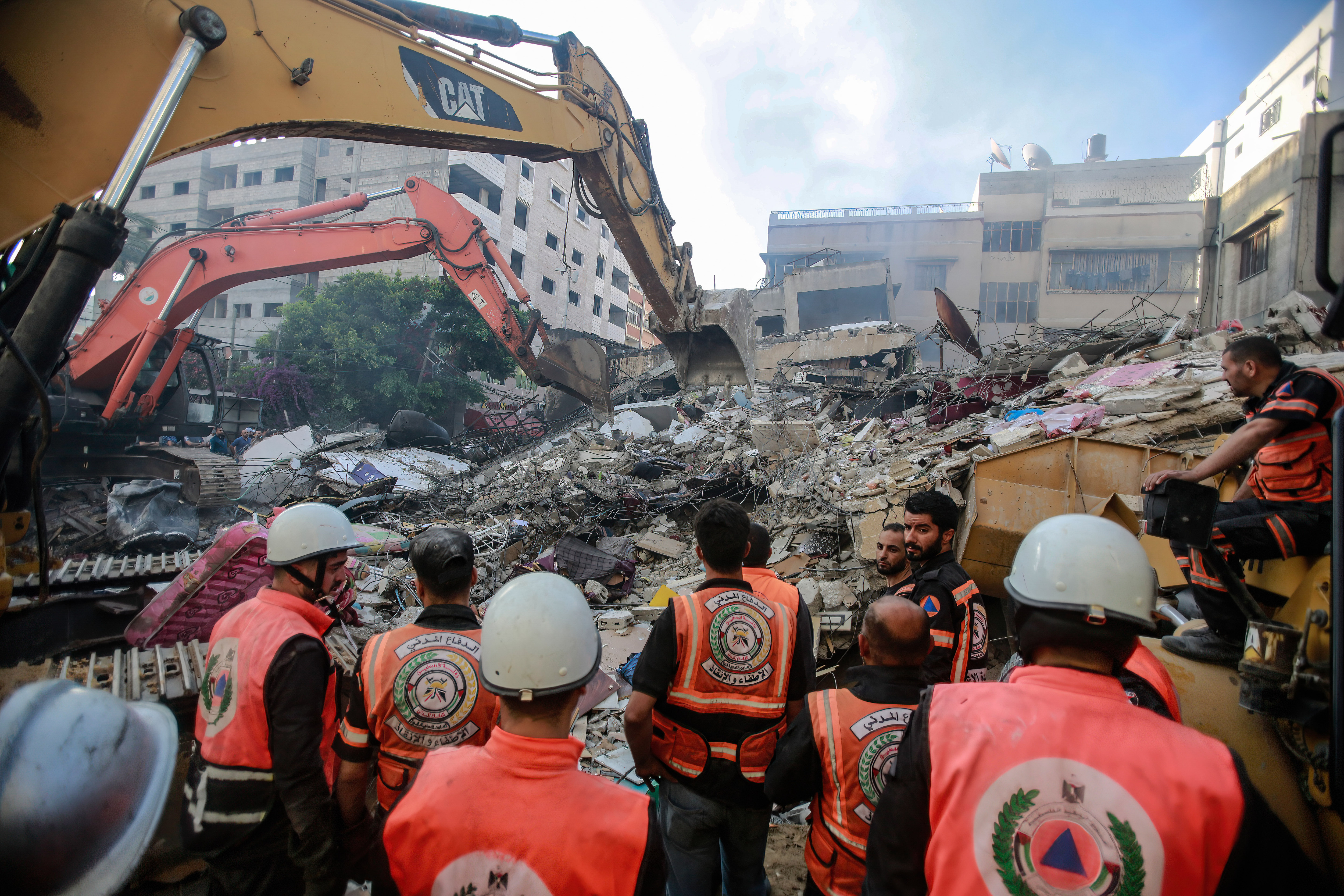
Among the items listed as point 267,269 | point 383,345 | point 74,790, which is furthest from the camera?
point 383,345

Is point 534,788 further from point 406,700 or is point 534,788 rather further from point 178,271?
point 178,271

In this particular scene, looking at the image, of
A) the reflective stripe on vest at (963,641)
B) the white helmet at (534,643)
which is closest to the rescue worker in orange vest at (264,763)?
the white helmet at (534,643)

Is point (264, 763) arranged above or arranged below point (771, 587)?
below

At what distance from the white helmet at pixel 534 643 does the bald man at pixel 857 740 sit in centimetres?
74

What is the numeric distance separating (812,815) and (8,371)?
2859 millimetres

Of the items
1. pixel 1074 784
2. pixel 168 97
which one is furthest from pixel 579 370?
pixel 1074 784

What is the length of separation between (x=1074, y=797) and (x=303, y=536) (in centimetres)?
223

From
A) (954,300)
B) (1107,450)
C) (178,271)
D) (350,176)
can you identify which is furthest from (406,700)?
(954,300)

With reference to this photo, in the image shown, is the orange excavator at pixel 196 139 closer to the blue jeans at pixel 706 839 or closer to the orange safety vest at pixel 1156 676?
the blue jeans at pixel 706 839

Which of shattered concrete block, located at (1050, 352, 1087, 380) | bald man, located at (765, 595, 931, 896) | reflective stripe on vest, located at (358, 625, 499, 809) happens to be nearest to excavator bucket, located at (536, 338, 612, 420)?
shattered concrete block, located at (1050, 352, 1087, 380)

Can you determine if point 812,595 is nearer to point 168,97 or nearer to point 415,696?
point 415,696

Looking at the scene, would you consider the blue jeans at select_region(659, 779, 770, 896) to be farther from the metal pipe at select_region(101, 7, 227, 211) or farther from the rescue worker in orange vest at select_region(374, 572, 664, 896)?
the metal pipe at select_region(101, 7, 227, 211)

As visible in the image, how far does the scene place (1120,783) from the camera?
1.05m

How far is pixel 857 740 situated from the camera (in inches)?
66.8
